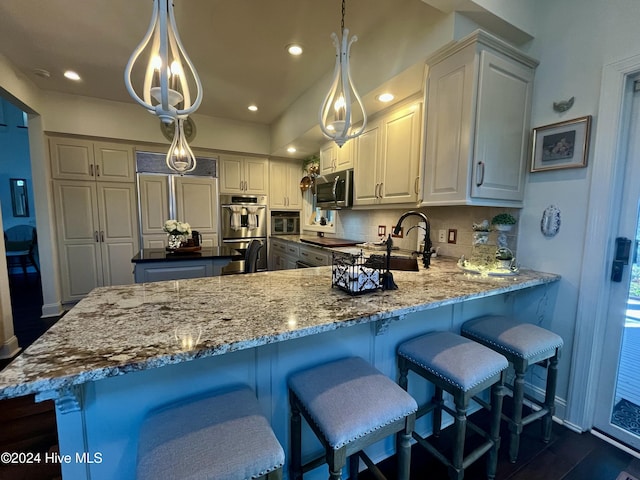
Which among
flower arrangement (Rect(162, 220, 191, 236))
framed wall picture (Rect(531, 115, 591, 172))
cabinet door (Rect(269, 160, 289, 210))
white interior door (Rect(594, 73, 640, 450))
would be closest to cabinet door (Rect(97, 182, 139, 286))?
flower arrangement (Rect(162, 220, 191, 236))

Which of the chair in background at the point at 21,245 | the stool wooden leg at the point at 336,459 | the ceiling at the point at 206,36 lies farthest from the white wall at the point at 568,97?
the chair in background at the point at 21,245

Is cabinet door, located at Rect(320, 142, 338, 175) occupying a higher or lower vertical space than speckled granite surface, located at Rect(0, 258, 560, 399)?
higher

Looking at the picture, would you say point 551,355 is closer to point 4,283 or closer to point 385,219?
point 385,219

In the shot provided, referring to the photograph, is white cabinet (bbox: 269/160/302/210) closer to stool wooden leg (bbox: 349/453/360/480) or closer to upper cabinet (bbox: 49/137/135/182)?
upper cabinet (bbox: 49/137/135/182)

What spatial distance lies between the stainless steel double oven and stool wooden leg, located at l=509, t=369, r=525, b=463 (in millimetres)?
3652

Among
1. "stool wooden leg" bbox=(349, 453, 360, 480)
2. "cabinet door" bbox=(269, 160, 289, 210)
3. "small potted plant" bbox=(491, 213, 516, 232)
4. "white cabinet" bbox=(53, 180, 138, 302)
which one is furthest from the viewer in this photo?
"cabinet door" bbox=(269, 160, 289, 210)

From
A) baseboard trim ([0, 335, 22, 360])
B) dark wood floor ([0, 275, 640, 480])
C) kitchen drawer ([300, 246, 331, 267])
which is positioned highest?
kitchen drawer ([300, 246, 331, 267])

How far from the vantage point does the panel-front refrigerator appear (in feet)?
12.7

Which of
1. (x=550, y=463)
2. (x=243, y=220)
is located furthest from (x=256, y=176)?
(x=550, y=463)

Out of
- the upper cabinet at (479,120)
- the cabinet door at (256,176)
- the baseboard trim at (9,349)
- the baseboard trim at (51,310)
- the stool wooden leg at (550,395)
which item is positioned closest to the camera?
the stool wooden leg at (550,395)

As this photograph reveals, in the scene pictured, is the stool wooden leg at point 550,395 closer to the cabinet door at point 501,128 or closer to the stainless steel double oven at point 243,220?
the cabinet door at point 501,128

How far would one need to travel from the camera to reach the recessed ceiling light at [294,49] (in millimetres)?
2326

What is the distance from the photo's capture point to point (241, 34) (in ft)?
7.25

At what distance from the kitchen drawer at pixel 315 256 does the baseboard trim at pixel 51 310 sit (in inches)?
124
